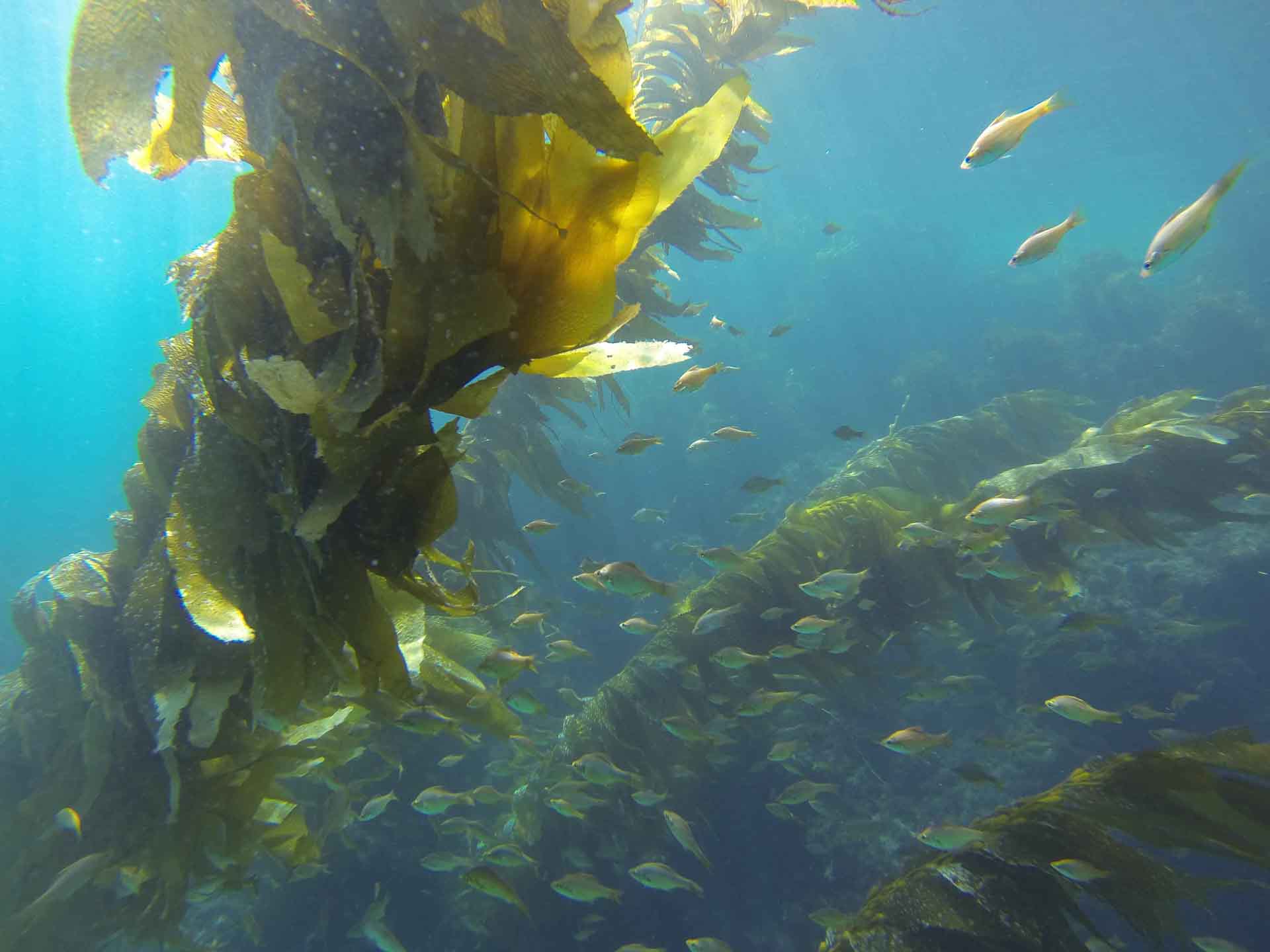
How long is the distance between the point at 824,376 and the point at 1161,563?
2095 centimetres

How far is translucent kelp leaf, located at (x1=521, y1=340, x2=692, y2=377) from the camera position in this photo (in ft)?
4.02

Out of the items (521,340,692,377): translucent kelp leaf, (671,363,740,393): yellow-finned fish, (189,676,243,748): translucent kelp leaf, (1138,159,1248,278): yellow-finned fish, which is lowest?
(1138,159,1248,278): yellow-finned fish

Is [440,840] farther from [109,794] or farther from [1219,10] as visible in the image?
[1219,10]

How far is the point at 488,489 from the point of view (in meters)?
7.10

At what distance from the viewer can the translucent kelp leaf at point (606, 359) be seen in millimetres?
1226

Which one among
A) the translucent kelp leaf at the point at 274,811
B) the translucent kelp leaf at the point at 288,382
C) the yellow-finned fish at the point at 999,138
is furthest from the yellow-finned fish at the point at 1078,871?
the yellow-finned fish at the point at 999,138

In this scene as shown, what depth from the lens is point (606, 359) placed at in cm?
124

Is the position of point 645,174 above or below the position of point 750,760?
above

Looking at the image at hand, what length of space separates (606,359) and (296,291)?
1.91 feet

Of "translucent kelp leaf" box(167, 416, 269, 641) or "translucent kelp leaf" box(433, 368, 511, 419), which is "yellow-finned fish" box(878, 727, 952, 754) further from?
"translucent kelp leaf" box(167, 416, 269, 641)

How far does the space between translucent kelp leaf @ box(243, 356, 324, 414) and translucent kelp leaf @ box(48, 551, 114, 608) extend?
2636 millimetres

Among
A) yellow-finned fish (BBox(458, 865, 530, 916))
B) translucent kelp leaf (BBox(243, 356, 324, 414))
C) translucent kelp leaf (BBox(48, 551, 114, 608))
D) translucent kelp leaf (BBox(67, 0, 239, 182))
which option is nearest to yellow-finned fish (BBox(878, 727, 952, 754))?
yellow-finned fish (BBox(458, 865, 530, 916))

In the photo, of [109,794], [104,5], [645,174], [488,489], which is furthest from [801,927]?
[104,5]

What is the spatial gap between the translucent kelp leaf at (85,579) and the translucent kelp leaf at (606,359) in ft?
9.29
